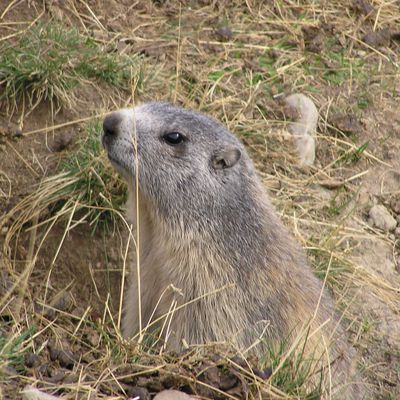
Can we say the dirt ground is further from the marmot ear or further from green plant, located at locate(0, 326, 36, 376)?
the marmot ear

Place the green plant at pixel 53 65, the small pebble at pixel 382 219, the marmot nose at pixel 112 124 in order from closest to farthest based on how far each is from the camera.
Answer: the marmot nose at pixel 112 124
the green plant at pixel 53 65
the small pebble at pixel 382 219

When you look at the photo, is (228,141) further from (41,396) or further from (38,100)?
(41,396)

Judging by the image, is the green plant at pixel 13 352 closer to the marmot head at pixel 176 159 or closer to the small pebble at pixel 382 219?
the marmot head at pixel 176 159

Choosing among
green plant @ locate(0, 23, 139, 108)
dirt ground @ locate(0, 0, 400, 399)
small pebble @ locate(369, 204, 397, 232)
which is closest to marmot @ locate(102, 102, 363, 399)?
dirt ground @ locate(0, 0, 400, 399)

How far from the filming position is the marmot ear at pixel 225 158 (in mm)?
5824

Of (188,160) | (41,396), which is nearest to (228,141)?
(188,160)

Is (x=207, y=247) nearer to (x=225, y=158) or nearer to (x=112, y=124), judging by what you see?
(x=225, y=158)

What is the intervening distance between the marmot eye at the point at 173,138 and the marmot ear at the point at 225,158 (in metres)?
0.24

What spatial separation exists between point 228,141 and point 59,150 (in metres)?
1.74

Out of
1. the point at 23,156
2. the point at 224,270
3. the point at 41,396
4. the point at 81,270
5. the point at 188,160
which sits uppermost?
the point at 41,396

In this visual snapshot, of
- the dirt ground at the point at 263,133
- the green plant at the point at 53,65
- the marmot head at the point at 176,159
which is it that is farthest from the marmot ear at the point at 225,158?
the green plant at the point at 53,65

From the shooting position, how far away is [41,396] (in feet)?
13.3

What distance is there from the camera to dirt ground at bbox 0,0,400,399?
272 inches

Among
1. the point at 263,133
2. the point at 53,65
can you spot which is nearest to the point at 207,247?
the point at 53,65
